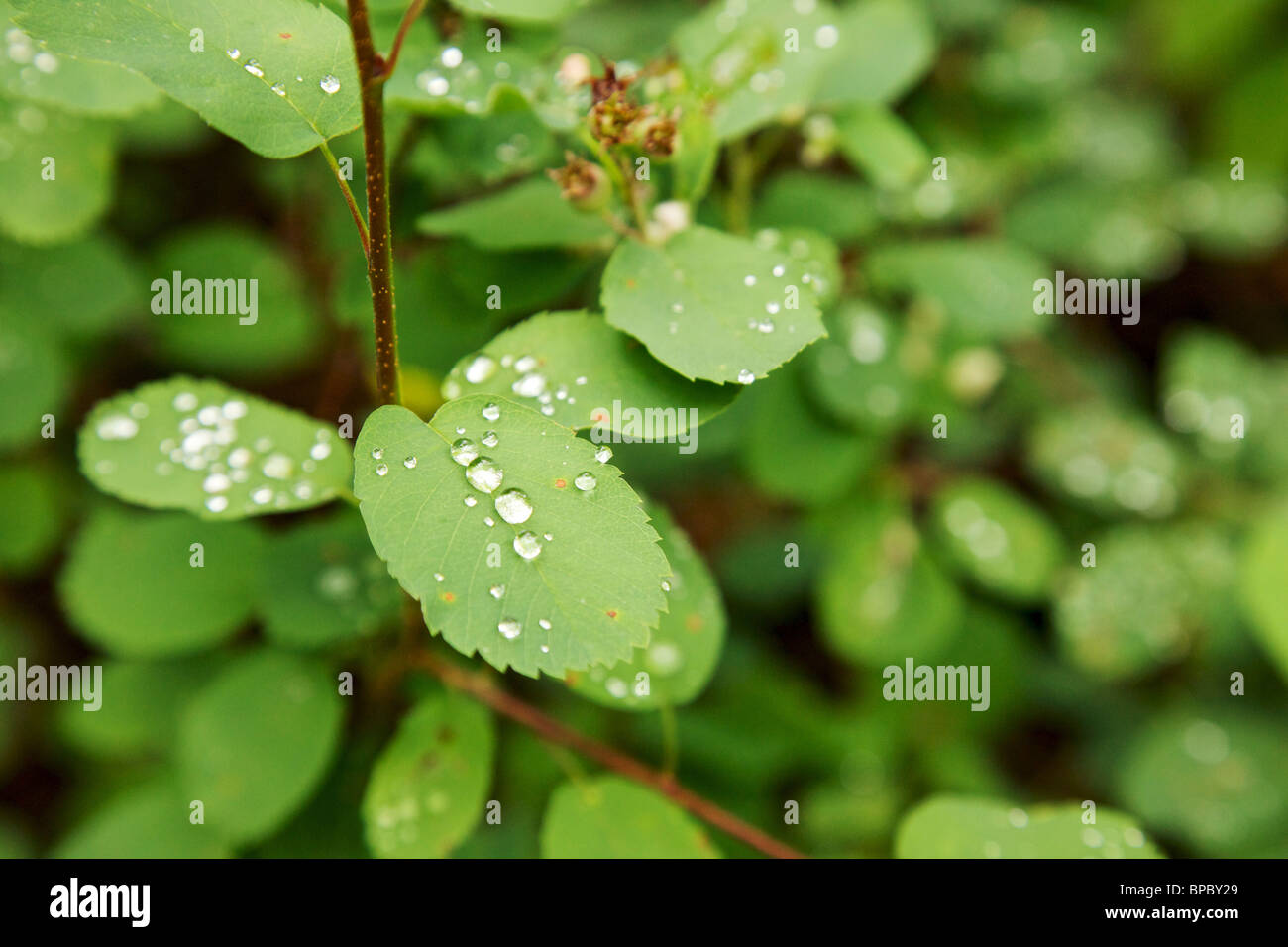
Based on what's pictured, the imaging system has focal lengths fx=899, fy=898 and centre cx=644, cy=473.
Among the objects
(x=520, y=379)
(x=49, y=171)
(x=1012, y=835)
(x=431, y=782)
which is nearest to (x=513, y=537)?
(x=520, y=379)

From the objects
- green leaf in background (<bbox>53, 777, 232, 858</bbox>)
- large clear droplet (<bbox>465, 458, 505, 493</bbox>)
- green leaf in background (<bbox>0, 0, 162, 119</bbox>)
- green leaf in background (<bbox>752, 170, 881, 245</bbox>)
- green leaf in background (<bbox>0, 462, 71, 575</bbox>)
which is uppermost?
green leaf in background (<bbox>0, 0, 162, 119</bbox>)

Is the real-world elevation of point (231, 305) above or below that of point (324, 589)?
above

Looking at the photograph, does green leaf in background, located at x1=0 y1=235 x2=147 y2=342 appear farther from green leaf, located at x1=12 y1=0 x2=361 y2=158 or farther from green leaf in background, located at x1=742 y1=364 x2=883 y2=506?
green leaf in background, located at x1=742 y1=364 x2=883 y2=506

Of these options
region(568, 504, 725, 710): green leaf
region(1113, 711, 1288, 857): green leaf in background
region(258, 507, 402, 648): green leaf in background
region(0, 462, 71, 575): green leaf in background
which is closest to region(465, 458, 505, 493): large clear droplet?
region(568, 504, 725, 710): green leaf

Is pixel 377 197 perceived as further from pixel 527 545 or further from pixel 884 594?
pixel 884 594
